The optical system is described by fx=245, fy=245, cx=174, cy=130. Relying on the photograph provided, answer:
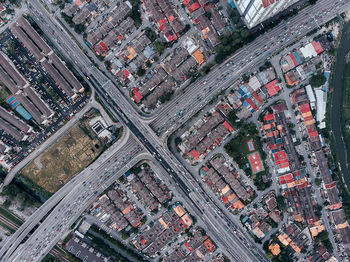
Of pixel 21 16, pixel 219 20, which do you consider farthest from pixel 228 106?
pixel 21 16

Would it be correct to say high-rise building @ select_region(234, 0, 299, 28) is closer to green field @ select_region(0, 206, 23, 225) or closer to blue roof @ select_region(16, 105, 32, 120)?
blue roof @ select_region(16, 105, 32, 120)

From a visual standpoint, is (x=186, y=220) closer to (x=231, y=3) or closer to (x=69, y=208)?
(x=69, y=208)

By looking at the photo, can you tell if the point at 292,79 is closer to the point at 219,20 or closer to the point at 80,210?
the point at 219,20

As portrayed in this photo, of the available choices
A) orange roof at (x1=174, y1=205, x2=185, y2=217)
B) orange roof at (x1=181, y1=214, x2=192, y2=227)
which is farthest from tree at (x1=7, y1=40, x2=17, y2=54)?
orange roof at (x1=181, y1=214, x2=192, y2=227)

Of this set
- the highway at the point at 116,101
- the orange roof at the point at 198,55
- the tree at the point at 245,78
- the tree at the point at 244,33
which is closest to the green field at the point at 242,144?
the tree at the point at 245,78

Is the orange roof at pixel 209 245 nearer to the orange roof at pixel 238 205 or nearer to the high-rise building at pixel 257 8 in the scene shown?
the orange roof at pixel 238 205
